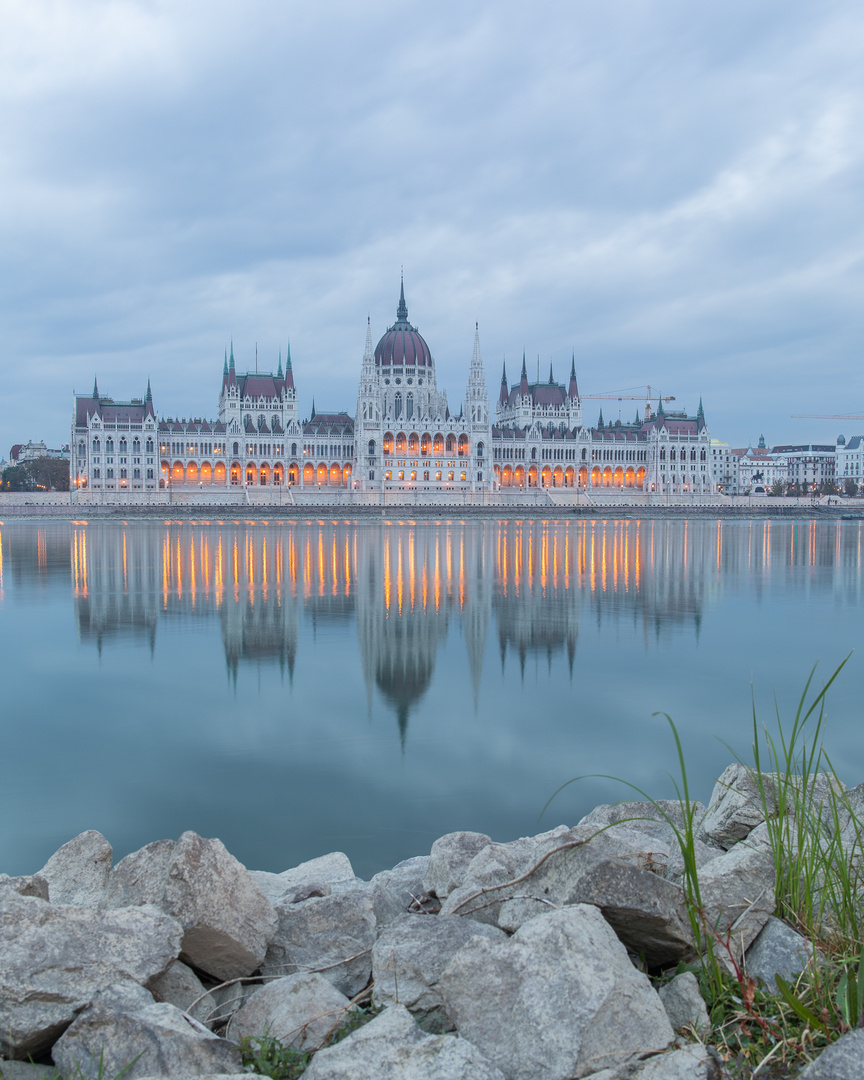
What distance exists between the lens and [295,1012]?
347 centimetres

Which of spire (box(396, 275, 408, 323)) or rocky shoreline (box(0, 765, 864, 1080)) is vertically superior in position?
spire (box(396, 275, 408, 323))

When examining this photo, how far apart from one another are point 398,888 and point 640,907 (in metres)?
1.89

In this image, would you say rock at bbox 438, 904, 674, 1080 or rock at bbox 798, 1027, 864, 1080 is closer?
rock at bbox 798, 1027, 864, 1080

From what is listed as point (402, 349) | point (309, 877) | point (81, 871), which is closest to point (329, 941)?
point (309, 877)

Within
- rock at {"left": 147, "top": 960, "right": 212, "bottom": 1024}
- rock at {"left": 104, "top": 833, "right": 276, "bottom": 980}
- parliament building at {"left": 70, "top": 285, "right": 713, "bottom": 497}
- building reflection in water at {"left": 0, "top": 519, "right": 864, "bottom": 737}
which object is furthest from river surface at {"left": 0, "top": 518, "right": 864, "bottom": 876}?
parliament building at {"left": 70, "top": 285, "right": 713, "bottom": 497}

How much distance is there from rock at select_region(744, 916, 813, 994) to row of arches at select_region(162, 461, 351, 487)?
371ft

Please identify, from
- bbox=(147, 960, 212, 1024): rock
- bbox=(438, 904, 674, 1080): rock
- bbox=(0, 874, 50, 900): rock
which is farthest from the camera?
bbox=(0, 874, 50, 900): rock

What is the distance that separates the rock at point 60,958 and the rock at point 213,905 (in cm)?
14

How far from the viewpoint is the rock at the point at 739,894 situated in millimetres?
3643

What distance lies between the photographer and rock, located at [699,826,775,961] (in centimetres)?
364

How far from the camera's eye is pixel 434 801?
6.75m

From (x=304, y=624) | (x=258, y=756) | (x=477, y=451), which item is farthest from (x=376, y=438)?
(x=258, y=756)

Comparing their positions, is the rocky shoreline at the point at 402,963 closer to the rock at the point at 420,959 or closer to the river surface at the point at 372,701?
the rock at the point at 420,959

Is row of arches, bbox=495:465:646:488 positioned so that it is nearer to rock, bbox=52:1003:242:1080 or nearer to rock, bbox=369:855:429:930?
rock, bbox=369:855:429:930
